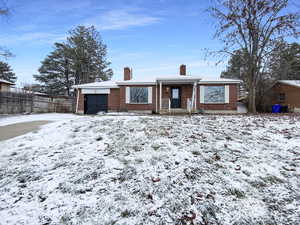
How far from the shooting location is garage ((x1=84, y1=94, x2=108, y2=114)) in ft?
46.6

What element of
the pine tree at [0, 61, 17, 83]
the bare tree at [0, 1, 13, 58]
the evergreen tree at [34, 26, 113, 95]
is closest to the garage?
the bare tree at [0, 1, 13, 58]

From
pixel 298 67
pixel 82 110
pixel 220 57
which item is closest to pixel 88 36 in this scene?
pixel 82 110

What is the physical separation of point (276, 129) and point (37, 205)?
632 centimetres

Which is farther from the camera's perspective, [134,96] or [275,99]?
[275,99]

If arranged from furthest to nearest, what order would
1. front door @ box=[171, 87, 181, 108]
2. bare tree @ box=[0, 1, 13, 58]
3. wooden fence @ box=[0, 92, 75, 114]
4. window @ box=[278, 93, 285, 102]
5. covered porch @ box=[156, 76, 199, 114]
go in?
1. window @ box=[278, 93, 285, 102]
2. front door @ box=[171, 87, 181, 108]
3. covered porch @ box=[156, 76, 199, 114]
4. wooden fence @ box=[0, 92, 75, 114]
5. bare tree @ box=[0, 1, 13, 58]

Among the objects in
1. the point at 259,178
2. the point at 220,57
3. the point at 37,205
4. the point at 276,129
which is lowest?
the point at 37,205

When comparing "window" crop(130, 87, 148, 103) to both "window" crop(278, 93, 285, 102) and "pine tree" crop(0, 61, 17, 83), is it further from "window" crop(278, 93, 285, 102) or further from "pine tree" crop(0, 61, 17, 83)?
"pine tree" crop(0, 61, 17, 83)

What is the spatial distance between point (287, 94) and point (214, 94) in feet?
36.0

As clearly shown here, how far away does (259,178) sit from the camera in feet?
8.05

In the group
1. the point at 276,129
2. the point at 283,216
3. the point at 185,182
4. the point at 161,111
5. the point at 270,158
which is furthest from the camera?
the point at 161,111

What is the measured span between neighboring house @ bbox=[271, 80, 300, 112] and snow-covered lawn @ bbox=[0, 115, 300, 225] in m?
17.1

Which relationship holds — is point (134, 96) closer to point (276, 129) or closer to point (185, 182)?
point (276, 129)

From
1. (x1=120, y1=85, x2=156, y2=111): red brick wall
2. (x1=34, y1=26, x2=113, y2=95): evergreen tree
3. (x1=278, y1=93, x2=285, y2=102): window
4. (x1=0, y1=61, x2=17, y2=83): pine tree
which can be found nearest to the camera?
(x1=120, y1=85, x2=156, y2=111): red brick wall

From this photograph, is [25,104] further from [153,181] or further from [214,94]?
[214,94]
